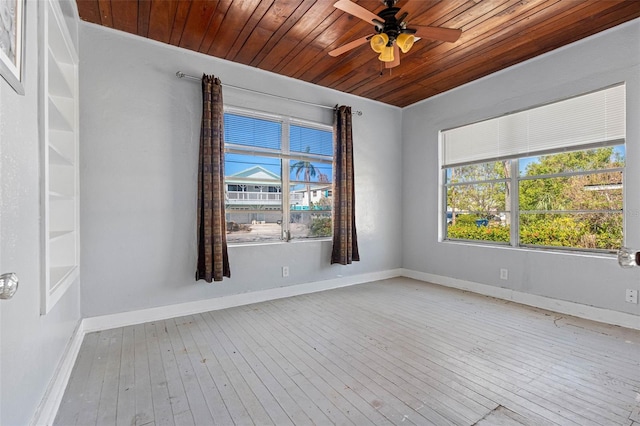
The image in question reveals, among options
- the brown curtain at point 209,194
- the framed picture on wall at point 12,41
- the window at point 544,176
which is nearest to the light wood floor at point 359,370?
the brown curtain at point 209,194

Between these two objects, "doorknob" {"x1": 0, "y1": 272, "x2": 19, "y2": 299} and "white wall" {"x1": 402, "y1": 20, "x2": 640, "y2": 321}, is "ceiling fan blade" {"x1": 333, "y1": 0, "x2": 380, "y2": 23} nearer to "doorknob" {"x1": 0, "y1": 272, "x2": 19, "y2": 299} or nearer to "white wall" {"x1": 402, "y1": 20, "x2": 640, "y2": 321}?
"doorknob" {"x1": 0, "y1": 272, "x2": 19, "y2": 299}

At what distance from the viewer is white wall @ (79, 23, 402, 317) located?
9.33 feet

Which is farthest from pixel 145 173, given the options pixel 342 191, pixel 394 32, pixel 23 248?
pixel 394 32

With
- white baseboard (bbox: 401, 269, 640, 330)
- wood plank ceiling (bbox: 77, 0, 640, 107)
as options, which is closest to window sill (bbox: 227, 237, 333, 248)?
white baseboard (bbox: 401, 269, 640, 330)

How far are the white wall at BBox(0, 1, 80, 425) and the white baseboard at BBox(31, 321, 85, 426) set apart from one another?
5 cm

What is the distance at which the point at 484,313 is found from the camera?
3279 millimetres

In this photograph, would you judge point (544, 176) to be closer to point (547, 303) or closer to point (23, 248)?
point (547, 303)

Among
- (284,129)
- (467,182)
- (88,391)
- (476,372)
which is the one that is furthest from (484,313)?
(88,391)

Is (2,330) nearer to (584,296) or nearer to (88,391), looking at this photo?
(88,391)

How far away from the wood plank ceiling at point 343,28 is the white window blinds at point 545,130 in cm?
63

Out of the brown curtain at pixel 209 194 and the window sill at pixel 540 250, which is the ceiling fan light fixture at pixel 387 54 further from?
the window sill at pixel 540 250

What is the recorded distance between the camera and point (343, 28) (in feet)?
9.38

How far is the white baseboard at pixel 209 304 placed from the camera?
9.46 feet

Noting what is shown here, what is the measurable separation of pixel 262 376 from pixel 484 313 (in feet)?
8.08
